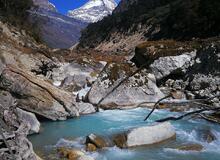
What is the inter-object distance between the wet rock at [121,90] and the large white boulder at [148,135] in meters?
6.61

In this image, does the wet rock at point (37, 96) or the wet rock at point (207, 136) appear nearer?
the wet rock at point (207, 136)

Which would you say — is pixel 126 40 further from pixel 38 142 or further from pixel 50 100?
pixel 38 142

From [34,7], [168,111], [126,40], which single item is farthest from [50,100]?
[126,40]

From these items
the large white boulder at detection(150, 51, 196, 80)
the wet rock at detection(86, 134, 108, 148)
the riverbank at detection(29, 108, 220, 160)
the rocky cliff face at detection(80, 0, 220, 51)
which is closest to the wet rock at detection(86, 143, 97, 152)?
the wet rock at detection(86, 134, 108, 148)

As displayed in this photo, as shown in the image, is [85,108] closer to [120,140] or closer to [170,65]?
[120,140]

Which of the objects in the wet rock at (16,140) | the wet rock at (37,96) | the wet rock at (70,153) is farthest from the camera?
the wet rock at (37,96)

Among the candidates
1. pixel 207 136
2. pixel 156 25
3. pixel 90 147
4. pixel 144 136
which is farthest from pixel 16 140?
pixel 156 25

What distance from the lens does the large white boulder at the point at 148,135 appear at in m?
14.6

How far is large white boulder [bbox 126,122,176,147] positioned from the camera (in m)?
14.6

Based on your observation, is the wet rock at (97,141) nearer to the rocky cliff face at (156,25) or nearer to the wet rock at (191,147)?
the wet rock at (191,147)

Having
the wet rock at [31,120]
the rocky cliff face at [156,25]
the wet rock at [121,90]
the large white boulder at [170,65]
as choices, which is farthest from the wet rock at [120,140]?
the rocky cliff face at [156,25]

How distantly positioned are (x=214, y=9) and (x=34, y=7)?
25.0 metres

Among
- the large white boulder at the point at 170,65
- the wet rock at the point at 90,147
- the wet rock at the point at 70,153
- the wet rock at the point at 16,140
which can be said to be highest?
the large white boulder at the point at 170,65

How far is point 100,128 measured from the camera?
698 inches
